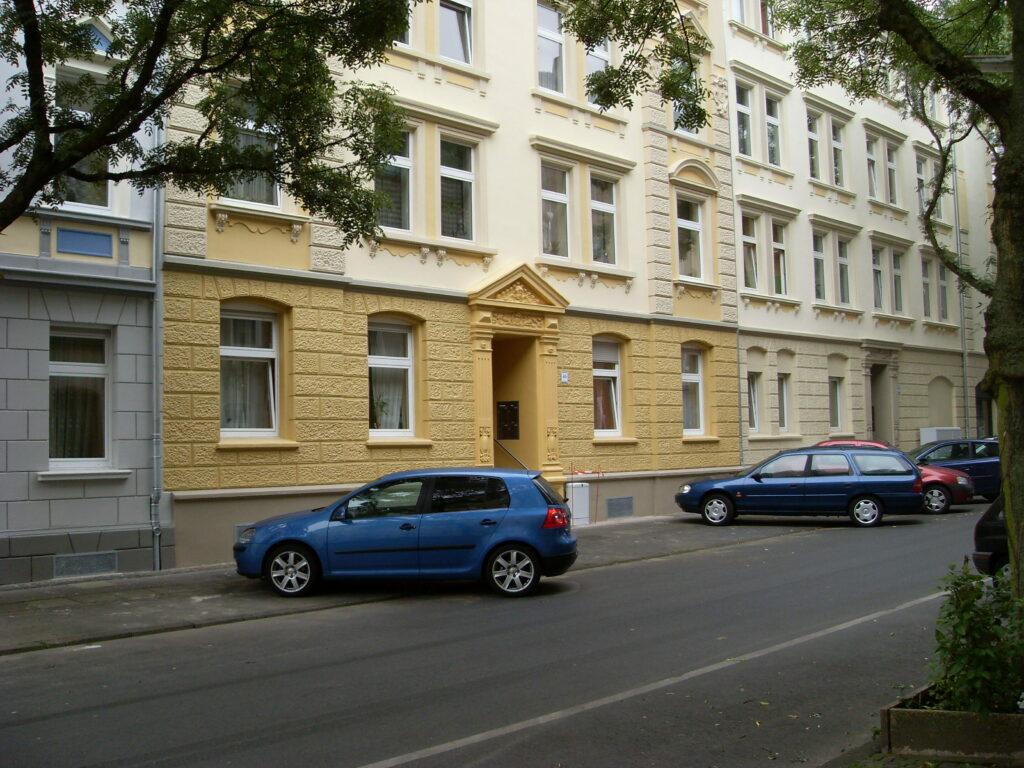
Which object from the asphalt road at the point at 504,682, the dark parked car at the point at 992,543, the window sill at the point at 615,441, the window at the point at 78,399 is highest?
the window at the point at 78,399

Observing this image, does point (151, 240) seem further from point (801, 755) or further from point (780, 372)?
point (780, 372)

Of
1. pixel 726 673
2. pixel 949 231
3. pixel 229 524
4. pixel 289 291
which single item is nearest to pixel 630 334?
pixel 289 291

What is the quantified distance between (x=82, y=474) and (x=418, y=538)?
5.09m

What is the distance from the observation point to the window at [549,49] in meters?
20.8

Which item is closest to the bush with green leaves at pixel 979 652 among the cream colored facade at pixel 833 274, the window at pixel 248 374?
the window at pixel 248 374

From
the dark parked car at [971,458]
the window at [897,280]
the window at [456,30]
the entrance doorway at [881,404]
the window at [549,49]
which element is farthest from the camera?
the window at [897,280]

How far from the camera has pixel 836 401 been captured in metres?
29.4

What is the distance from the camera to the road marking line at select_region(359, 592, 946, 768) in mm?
5734

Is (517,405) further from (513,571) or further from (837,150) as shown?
(837,150)

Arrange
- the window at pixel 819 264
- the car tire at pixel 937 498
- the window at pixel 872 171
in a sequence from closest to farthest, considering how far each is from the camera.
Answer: the car tire at pixel 937 498 < the window at pixel 819 264 < the window at pixel 872 171

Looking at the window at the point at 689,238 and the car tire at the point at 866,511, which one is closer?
the car tire at the point at 866,511

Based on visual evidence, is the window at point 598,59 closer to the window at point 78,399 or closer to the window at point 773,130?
the window at point 773,130

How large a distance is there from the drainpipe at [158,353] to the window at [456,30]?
6.79m

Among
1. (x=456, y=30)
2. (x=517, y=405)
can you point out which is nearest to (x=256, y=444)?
(x=517, y=405)
